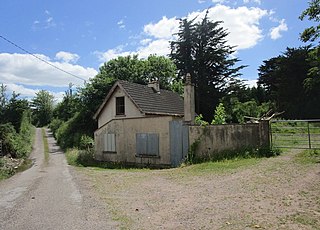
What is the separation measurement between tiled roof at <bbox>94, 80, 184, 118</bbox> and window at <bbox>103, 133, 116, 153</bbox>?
9.33 feet

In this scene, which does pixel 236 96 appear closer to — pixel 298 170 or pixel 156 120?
pixel 156 120

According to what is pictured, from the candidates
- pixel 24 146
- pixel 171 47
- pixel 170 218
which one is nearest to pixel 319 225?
pixel 170 218

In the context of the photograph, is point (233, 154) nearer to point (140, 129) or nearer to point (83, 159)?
point (140, 129)

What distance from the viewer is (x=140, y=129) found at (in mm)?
18156

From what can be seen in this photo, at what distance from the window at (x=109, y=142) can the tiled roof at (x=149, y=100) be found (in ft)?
9.33

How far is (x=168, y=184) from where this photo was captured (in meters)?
10.4

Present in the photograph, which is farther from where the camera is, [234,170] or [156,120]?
[156,120]

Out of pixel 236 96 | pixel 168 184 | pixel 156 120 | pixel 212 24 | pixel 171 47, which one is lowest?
pixel 168 184

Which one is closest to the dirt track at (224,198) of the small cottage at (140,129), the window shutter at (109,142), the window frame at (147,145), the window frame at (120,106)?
the small cottage at (140,129)

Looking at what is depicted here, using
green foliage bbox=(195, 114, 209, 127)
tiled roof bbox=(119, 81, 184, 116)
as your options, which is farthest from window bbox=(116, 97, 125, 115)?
green foliage bbox=(195, 114, 209, 127)

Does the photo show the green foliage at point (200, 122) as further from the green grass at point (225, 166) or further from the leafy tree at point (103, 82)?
the leafy tree at point (103, 82)

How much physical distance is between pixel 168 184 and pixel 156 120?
7.18m

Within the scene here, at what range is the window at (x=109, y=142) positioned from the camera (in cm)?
1992

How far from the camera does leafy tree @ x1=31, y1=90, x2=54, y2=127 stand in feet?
252
